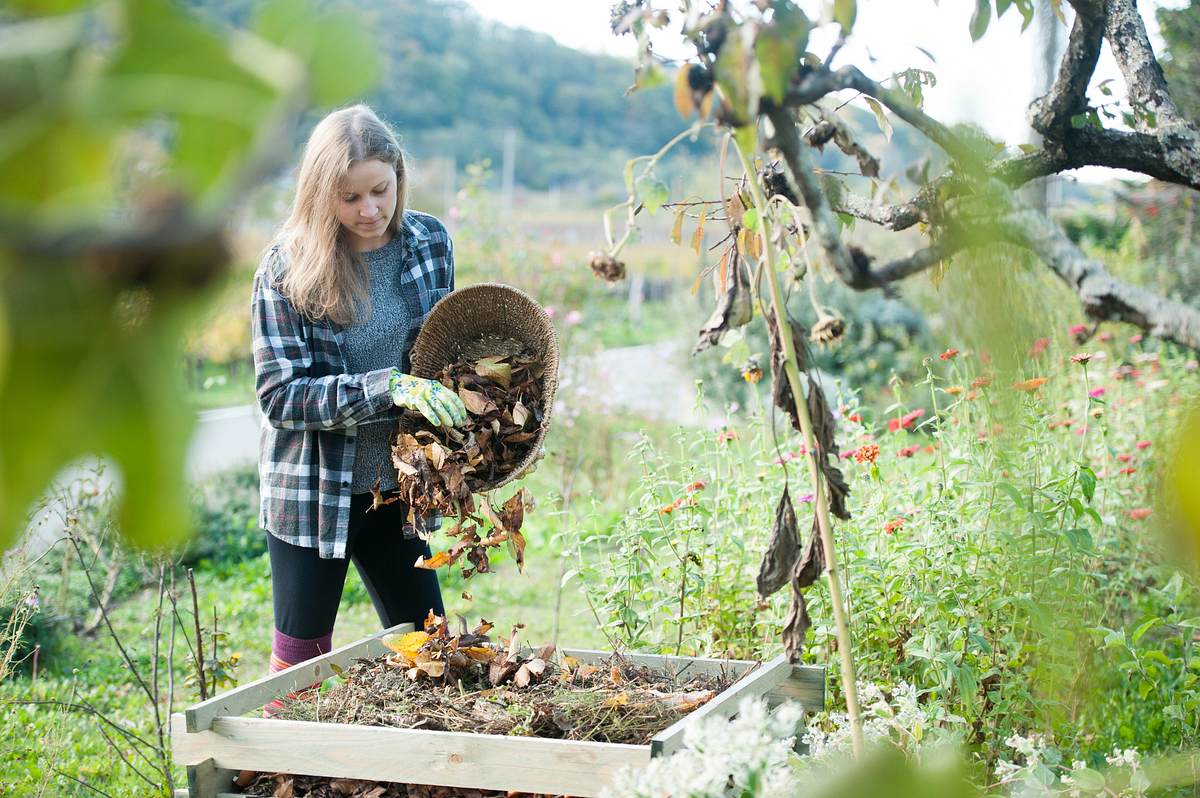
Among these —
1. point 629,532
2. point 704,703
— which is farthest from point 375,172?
point 704,703

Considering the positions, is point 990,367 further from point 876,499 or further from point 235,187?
point 876,499

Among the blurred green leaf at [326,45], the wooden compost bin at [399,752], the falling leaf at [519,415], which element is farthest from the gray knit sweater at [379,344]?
the blurred green leaf at [326,45]

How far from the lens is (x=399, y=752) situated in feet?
6.16

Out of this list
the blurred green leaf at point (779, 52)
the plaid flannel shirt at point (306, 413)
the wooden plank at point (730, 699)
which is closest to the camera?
the blurred green leaf at point (779, 52)

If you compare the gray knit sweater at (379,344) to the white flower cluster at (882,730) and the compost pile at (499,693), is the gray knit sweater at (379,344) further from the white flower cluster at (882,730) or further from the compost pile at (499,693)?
the white flower cluster at (882,730)

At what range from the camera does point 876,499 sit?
2.68 m

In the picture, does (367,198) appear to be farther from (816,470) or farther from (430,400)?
(816,470)

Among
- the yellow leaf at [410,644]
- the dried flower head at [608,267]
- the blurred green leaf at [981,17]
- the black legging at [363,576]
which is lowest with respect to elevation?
the yellow leaf at [410,644]

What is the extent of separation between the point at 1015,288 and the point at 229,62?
0.43 metres

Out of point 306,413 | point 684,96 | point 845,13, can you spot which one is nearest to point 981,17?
point 845,13

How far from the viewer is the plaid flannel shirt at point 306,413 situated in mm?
2344

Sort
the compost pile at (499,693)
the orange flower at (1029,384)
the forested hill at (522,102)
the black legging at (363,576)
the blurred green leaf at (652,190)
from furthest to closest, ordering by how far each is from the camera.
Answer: the forested hill at (522,102)
the black legging at (363,576)
the compost pile at (499,693)
the blurred green leaf at (652,190)
the orange flower at (1029,384)

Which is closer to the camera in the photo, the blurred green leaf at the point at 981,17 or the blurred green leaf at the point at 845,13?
the blurred green leaf at the point at 845,13

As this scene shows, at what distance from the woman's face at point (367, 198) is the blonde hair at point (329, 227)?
0.02 m
